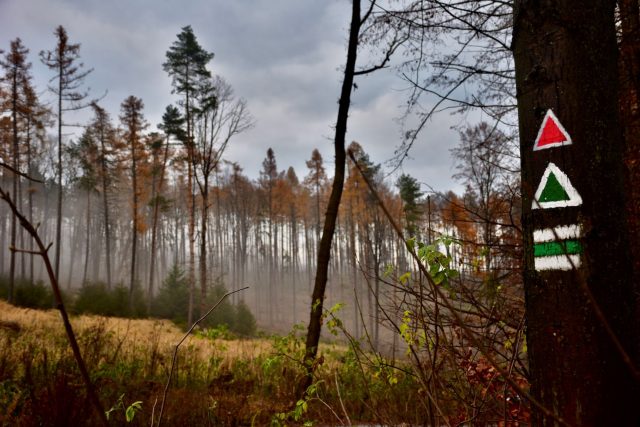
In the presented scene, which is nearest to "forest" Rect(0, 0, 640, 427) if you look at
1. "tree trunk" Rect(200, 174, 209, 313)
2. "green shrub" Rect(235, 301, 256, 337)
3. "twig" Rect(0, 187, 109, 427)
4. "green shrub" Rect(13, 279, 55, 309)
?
"twig" Rect(0, 187, 109, 427)

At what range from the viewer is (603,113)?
128cm

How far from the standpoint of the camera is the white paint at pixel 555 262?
1234mm

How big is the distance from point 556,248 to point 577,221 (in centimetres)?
11

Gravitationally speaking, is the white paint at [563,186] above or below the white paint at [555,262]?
above

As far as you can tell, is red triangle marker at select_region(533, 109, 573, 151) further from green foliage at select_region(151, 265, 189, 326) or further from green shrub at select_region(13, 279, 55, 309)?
green shrub at select_region(13, 279, 55, 309)

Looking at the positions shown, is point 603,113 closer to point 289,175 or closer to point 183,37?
point 183,37

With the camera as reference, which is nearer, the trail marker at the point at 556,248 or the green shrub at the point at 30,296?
the trail marker at the point at 556,248

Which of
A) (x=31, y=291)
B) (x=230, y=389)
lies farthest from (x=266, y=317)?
(x=230, y=389)

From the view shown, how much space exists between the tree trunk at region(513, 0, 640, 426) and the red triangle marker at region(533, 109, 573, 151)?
11mm

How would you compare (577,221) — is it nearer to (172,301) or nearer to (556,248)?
(556,248)

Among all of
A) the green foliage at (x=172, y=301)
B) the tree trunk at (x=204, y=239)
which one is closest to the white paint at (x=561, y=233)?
the tree trunk at (x=204, y=239)

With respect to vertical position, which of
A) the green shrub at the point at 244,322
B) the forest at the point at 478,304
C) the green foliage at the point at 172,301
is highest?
the forest at the point at 478,304

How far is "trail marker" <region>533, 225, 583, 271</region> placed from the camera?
4.03 ft

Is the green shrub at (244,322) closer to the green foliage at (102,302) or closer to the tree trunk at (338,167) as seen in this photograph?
the green foliage at (102,302)
